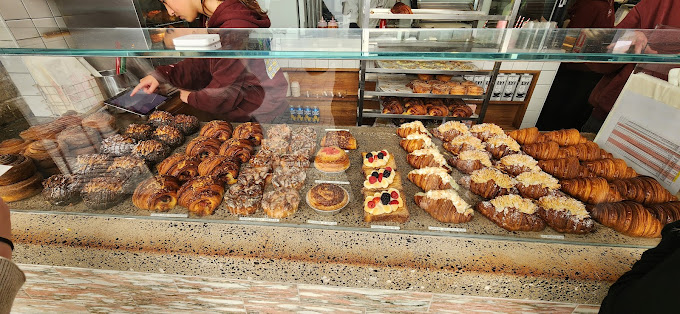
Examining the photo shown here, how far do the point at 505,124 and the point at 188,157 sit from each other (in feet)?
19.0

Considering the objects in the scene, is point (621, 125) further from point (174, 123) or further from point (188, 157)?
point (174, 123)

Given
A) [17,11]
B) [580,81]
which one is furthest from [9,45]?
[580,81]

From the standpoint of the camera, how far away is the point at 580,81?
203 inches

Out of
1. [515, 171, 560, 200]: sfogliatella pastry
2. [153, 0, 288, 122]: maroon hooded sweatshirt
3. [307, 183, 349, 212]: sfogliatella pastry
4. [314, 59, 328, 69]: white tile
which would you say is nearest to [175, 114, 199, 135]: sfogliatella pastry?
[153, 0, 288, 122]: maroon hooded sweatshirt

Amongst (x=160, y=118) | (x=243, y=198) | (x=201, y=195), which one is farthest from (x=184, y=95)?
(x=243, y=198)


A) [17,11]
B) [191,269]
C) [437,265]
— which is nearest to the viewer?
[437,265]

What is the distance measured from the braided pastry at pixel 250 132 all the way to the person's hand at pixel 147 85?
0.94 m

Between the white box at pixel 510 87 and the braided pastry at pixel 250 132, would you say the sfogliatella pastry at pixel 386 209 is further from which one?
the white box at pixel 510 87

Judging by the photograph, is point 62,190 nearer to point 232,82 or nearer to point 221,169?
point 221,169

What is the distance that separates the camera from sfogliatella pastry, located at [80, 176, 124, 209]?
1846mm

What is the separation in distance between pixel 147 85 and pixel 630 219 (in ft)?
12.5

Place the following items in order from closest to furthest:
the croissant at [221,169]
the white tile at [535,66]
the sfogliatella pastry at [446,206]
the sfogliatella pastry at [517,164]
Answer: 1. the sfogliatella pastry at [446,206]
2. the croissant at [221,169]
3. the sfogliatella pastry at [517,164]
4. the white tile at [535,66]

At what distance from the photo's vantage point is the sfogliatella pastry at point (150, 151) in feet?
7.27

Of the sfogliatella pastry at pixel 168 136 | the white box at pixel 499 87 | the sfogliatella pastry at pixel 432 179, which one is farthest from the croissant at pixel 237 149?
the white box at pixel 499 87
